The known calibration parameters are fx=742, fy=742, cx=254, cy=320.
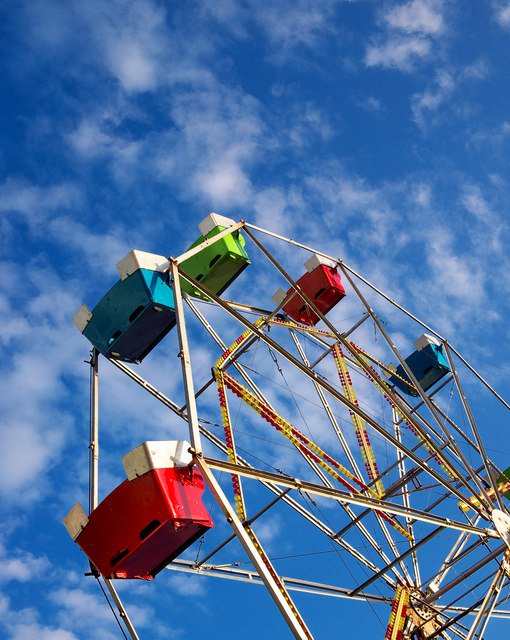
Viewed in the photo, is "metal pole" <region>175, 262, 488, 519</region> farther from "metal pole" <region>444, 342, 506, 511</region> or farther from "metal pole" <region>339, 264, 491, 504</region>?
"metal pole" <region>444, 342, 506, 511</region>

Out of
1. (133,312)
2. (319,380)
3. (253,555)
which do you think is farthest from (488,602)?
(133,312)

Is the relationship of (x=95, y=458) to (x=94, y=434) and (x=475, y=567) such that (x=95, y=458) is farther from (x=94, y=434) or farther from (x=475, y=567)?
(x=475, y=567)

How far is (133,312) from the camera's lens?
14.3 m

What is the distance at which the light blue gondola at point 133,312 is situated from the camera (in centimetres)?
1397

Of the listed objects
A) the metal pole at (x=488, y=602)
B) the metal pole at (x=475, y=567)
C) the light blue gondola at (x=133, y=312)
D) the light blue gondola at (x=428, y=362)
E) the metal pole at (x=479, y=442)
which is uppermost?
the light blue gondola at (x=428, y=362)

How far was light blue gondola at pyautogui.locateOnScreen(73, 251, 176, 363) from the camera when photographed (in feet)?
45.8

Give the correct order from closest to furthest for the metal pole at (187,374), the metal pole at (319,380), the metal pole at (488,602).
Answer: the metal pole at (187,374) → the metal pole at (319,380) → the metal pole at (488,602)

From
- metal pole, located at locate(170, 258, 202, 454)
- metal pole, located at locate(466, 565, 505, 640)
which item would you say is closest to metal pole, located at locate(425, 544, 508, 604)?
metal pole, located at locate(466, 565, 505, 640)

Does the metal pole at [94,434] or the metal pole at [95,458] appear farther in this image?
the metal pole at [94,434]

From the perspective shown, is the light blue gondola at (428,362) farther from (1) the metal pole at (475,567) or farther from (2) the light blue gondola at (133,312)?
(2) the light blue gondola at (133,312)

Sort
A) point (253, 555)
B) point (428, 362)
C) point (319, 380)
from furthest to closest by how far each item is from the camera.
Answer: point (428, 362) → point (319, 380) → point (253, 555)

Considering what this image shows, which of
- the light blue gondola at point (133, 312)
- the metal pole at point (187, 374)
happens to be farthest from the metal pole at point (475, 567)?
the light blue gondola at point (133, 312)

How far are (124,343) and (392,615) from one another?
340 inches

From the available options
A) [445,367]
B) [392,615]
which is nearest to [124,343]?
[392,615]
